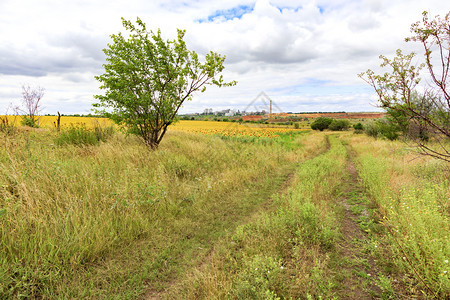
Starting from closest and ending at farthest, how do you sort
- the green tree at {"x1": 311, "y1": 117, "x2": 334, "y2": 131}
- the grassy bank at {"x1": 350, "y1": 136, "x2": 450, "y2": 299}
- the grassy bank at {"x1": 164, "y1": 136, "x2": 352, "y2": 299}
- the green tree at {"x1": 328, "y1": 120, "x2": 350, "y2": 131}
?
the grassy bank at {"x1": 350, "y1": 136, "x2": 450, "y2": 299}, the grassy bank at {"x1": 164, "y1": 136, "x2": 352, "y2": 299}, the green tree at {"x1": 328, "y1": 120, "x2": 350, "y2": 131}, the green tree at {"x1": 311, "y1": 117, "x2": 334, "y2": 131}

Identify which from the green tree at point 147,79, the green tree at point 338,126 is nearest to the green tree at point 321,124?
the green tree at point 338,126

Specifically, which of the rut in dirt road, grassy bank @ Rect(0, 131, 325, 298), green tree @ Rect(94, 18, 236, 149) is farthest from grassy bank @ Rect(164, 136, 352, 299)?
green tree @ Rect(94, 18, 236, 149)

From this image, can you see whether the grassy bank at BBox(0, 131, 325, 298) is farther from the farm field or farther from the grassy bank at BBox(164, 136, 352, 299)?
the grassy bank at BBox(164, 136, 352, 299)

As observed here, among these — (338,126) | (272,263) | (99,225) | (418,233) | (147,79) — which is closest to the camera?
(272,263)

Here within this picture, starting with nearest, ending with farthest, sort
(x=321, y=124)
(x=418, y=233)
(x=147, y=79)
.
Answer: (x=418, y=233) → (x=147, y=79) → (x=321, y=124)

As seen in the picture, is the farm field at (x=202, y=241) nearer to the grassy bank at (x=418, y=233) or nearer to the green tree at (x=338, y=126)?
the grassy bank at (x=418, y=233)

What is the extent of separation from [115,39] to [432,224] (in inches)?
A: 458

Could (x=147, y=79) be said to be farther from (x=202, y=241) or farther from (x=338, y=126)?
(x=338, y=126)

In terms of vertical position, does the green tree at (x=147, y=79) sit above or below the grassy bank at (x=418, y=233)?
above

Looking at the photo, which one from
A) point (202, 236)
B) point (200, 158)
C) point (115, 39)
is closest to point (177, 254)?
point (202, 236)

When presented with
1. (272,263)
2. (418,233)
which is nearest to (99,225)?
(272,263)

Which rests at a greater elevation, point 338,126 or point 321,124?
point 321,124

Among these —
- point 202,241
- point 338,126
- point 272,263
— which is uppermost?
point 338,126

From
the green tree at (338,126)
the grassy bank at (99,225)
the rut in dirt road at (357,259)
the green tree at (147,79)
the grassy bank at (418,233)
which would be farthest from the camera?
the green tree at (338,126)
